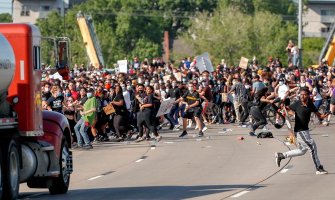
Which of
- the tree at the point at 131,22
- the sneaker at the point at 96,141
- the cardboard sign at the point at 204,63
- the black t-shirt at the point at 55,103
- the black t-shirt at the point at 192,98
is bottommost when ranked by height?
the sneaker at the point at 96,141

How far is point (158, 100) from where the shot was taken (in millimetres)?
39156

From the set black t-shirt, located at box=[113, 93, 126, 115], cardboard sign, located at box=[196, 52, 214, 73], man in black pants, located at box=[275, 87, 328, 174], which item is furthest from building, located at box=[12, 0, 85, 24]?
man in black pants, located at box=[275, 87, 328, 174]

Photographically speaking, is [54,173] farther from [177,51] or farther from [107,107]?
[177,51]

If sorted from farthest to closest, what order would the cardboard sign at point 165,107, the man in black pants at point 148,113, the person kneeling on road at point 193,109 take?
the cardboard sign at point 165,107
the person kneeling on road at point 193,109
the man in black pants at point 148,113

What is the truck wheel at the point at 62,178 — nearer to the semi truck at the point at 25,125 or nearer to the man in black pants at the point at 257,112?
the semi truck at the point at 25,125

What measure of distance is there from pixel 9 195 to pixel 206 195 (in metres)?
3.54

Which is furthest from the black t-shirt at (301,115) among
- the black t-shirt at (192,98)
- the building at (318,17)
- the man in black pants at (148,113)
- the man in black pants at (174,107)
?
the building at (318,17)

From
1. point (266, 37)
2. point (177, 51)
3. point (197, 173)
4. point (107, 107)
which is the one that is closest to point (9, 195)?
point (197, 173)

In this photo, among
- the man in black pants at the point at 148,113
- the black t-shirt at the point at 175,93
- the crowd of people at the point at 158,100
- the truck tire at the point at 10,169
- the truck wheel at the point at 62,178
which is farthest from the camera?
the black t-shirt at the point at 175,93

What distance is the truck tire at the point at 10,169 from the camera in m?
18.7

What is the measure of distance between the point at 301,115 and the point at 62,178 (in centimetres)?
566

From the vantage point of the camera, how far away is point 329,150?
31.5m

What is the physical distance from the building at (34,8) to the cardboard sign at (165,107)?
113 m

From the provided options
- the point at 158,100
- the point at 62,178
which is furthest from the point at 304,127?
the point at 158,100
